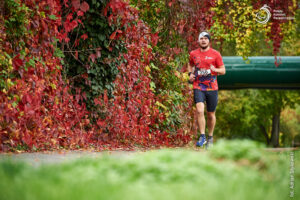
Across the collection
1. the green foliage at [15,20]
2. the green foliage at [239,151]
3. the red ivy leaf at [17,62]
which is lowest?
the green foliage at [239,151]

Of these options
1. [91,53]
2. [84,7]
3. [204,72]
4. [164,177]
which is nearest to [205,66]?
[204,72]

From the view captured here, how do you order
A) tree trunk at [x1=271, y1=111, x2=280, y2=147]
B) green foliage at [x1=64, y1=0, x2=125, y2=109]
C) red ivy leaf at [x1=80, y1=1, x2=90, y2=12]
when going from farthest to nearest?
tree trunk at [x1=271, y1=111, x2=280, y2=147] < green foliage at [x1=64, y1=0, x2=125, y2=109] < red ivy leaf at [x1=80, y1=1, x2=90, y2=12]

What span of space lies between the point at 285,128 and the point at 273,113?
7.99 metres

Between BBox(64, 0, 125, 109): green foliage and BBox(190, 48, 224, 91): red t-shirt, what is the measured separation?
1.55 metres

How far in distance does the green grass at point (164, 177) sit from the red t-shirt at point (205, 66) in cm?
469

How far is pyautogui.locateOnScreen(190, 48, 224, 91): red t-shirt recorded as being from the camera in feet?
30.8

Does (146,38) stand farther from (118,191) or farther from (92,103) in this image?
(118,191)

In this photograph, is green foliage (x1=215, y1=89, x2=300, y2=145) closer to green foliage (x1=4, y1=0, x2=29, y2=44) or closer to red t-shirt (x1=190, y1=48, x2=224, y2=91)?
red t-shirt (x1=190, y1=48, x2=224, y2=91)

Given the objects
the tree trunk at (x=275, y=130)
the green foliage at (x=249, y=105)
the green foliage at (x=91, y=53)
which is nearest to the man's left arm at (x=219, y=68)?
the green foliage at (x=91, y=53)

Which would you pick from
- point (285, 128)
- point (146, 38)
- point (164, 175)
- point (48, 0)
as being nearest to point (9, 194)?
→ point (164, 175)

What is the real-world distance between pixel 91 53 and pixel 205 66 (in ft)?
6.68

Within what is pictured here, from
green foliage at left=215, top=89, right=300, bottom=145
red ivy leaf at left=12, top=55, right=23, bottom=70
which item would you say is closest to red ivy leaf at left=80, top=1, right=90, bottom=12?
red ivy leaf at left=12, top=55, right=23, bottom=70

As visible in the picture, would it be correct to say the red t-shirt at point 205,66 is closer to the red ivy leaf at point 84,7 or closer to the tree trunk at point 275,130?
the red ivy leaf at point 84,7

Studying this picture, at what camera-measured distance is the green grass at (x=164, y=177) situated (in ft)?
10.6
